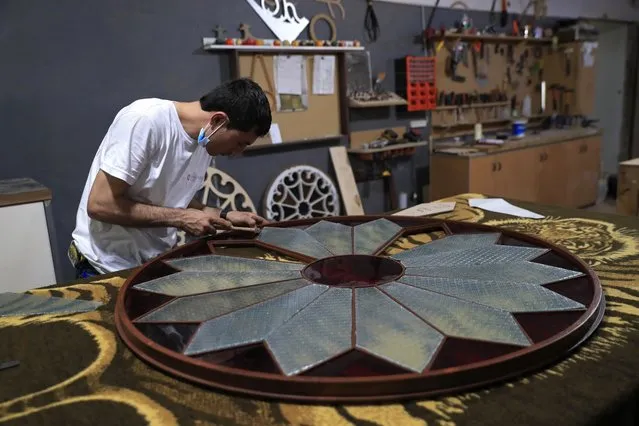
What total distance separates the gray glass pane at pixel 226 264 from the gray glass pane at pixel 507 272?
14.2 inches

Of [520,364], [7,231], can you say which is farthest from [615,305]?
[7,231]

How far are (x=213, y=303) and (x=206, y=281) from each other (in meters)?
0.16

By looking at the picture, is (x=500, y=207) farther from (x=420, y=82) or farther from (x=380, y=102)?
(x=420, y=82)

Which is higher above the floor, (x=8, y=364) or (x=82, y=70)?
(x=82, y=70)

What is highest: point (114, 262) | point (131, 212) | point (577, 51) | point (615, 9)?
point (615, 9)

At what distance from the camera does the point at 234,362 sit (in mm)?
951

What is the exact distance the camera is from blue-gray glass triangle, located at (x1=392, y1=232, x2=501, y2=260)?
5.13 ft

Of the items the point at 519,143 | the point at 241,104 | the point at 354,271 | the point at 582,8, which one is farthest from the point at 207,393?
the point at 582,8

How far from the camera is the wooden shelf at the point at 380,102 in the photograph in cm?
387

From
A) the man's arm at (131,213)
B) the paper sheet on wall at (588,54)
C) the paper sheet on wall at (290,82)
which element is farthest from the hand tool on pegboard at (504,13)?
the man's arm at (131,213)

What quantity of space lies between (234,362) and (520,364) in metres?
0.50

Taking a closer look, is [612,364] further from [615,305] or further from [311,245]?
[311,245]

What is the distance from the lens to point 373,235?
5.78 feet

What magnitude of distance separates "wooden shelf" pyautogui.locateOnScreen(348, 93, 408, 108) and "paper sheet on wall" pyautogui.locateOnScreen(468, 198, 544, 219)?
1709 millimetres
